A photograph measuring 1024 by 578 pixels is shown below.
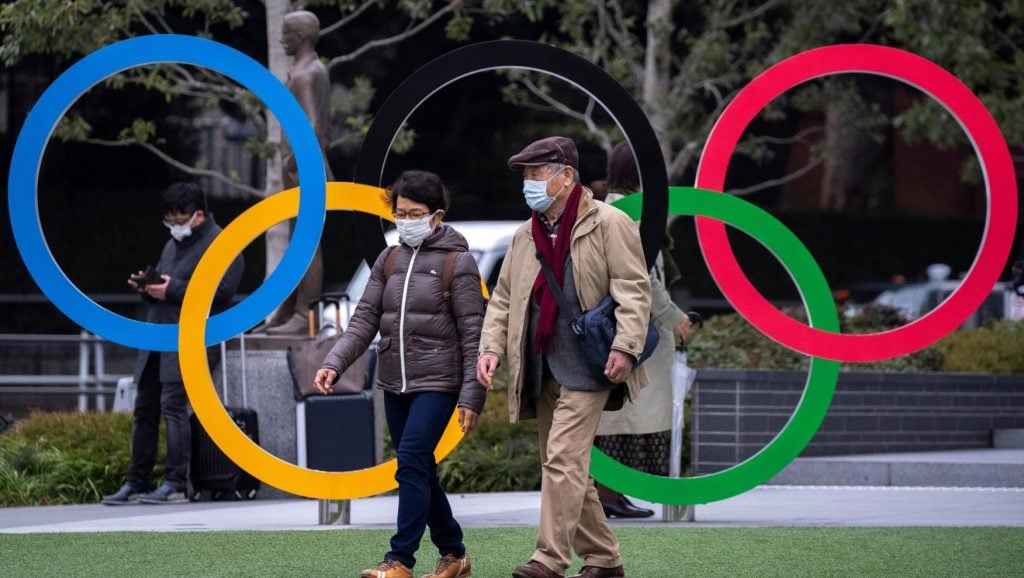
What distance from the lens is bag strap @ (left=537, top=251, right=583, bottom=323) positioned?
693cm

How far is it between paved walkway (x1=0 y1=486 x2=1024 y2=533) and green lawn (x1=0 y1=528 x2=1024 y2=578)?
506mm

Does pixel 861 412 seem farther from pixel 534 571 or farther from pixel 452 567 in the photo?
pixel 534 571

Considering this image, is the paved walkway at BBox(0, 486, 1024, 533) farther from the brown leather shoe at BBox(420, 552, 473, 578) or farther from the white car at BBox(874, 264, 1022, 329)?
the white car at BBox(874, 264, 1022, 329)

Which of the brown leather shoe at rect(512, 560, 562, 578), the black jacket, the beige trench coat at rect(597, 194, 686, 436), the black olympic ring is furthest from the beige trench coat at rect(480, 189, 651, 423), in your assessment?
the black jacket

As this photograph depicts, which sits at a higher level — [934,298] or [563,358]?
[934,298]

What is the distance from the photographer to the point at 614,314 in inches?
274

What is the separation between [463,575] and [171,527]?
2656 mm

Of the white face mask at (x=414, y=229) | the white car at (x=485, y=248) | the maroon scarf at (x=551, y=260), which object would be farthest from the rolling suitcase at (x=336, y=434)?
the white car at (x=485, y=248)

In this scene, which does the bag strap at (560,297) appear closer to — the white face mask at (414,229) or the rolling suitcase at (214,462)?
the white face mask at (414,229)

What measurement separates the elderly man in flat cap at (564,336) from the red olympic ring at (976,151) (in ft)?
7.23

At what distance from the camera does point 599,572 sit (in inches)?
278

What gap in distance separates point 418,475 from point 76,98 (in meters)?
3.71

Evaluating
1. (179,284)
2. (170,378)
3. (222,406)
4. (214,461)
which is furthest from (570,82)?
(214,461)

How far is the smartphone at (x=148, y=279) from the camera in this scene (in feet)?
34.3
